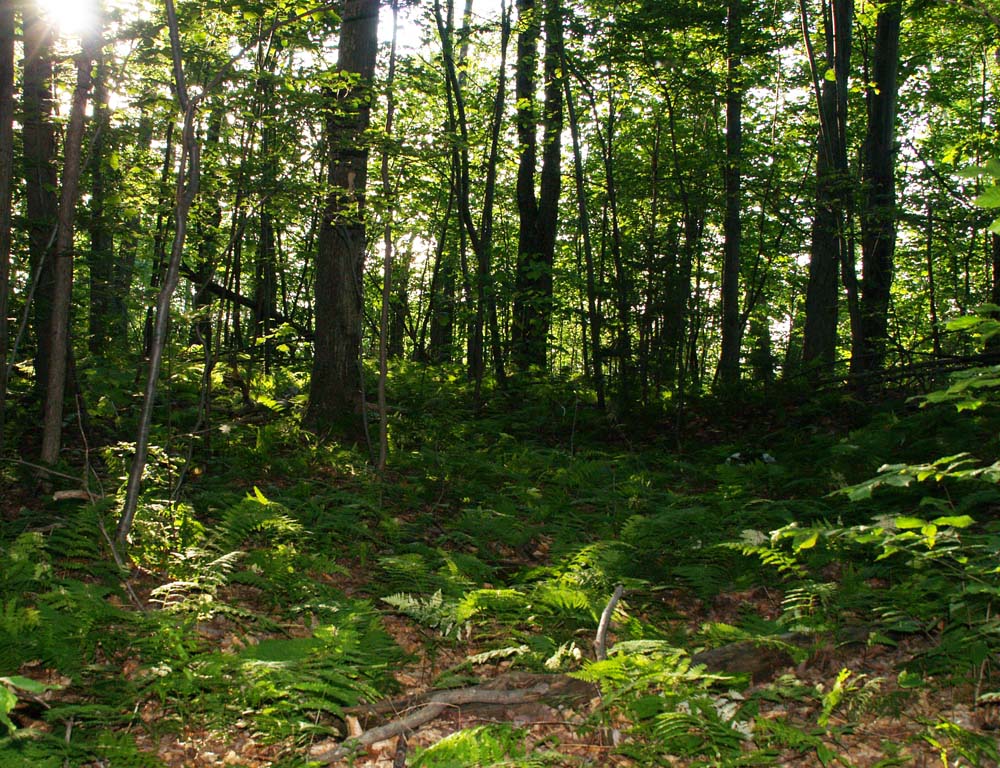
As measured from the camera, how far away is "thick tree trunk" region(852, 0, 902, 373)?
9.45 metres

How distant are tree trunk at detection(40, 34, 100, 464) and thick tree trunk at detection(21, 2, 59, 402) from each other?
1566mm

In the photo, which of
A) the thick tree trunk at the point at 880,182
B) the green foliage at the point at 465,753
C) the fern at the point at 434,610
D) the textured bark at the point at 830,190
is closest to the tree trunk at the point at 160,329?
the fern at the point at 434,610

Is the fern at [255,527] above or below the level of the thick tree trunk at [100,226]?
below

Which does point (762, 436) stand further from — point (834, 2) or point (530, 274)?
point (834, 2)

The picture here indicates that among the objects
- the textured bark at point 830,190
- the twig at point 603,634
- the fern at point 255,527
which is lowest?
the twig at point 603,634

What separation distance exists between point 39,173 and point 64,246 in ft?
11.1

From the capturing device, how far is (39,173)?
23.5 feet

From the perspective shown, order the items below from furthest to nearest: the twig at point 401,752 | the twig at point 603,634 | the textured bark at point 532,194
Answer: the textured bark at point 532,194, the twig at point 603,634, the twig at point 401,752

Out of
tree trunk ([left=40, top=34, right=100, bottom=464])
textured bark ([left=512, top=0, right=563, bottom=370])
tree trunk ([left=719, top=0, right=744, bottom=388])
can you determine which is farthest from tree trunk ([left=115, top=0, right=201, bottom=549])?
tree trunk ([left=719, top=0, right=744, bottom=388])

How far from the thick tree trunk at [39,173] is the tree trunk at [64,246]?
1.57m

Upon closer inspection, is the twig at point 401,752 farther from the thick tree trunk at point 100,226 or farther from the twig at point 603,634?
the thick tree trunk at point 100,226

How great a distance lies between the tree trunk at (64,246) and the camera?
4520 mm

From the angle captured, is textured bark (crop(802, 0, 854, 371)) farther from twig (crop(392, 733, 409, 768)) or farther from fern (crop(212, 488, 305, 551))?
twig (crop(392, 733, 409, 768))

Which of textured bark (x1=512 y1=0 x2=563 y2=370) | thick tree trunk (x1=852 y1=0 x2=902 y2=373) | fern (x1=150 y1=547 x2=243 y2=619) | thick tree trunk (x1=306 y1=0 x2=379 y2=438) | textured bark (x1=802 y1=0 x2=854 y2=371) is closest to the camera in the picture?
fern (x1=150 y1=547 x2=243 y2=619)
